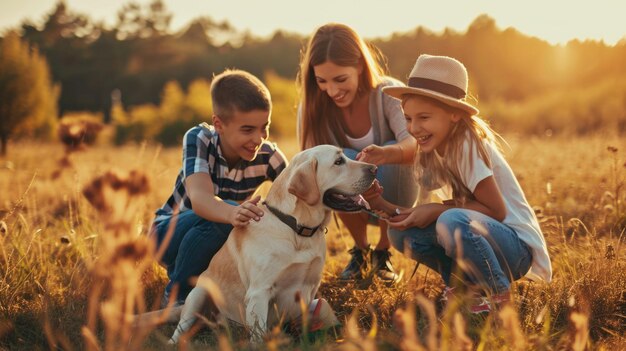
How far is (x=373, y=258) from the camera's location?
13.9 ft

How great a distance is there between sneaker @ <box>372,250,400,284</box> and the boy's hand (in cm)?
118

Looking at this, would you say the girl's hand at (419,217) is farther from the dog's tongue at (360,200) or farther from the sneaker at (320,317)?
the sneaker at (320,317)

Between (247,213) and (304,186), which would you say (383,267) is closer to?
(304,186)

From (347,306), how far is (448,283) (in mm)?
613

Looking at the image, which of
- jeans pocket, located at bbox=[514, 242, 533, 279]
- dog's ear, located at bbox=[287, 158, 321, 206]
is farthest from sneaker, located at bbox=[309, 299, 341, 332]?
jeans pocket, located at bbox=[514, 242, 533, 279]

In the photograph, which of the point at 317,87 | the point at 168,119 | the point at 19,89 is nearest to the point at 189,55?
the point at 168,119

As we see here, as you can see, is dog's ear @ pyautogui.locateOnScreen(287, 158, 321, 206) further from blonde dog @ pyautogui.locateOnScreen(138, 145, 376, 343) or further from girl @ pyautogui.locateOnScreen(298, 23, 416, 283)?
girl @ pyautogui.locateOnScreen(298, 23, 416, 283)

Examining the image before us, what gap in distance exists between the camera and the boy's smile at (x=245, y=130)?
364cm

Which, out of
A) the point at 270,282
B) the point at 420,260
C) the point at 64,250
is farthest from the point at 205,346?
the point at 64,250

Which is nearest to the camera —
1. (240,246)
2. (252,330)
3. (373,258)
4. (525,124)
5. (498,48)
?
(252,330)

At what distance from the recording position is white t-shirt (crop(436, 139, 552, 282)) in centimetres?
333

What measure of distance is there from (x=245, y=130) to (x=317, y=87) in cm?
101

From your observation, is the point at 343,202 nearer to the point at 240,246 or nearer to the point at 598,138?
the point at 240,246

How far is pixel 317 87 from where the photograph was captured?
4504mm
